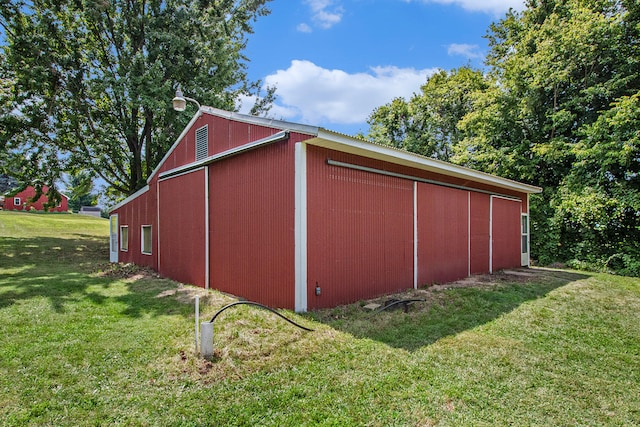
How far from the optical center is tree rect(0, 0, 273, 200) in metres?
11.8

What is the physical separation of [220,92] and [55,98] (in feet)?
19.2

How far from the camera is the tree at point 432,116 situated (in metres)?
19.0

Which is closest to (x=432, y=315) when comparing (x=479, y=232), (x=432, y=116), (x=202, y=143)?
(x=479, y=232)

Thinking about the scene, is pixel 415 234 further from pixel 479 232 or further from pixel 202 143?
pixel 202 143

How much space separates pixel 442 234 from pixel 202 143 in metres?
5.90

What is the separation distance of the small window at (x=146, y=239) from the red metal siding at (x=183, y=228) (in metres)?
1.38

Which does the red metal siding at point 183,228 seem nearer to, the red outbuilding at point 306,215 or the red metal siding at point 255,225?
the red outbuilding at point 306,215

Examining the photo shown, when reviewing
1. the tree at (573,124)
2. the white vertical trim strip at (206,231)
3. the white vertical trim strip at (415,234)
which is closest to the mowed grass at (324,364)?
the white vertical trim strip at (415,234)

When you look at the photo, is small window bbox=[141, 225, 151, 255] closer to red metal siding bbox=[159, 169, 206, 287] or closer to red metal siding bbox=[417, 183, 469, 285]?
red metal siding bbox=[159, 169, 206, 287]

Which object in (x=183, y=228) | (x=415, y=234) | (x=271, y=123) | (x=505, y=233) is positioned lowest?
(x=505, y=233)

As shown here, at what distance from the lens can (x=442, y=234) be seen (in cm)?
802

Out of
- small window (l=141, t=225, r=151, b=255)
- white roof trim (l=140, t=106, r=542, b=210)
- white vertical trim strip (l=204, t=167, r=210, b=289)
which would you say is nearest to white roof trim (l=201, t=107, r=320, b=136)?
white roof trim (l=140, t=106, r=542, b=210)

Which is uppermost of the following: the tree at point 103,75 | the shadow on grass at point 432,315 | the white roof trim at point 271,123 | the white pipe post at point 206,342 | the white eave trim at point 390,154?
the tree at point 103,75

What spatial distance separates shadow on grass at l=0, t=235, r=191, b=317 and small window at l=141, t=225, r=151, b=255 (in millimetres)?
1441
